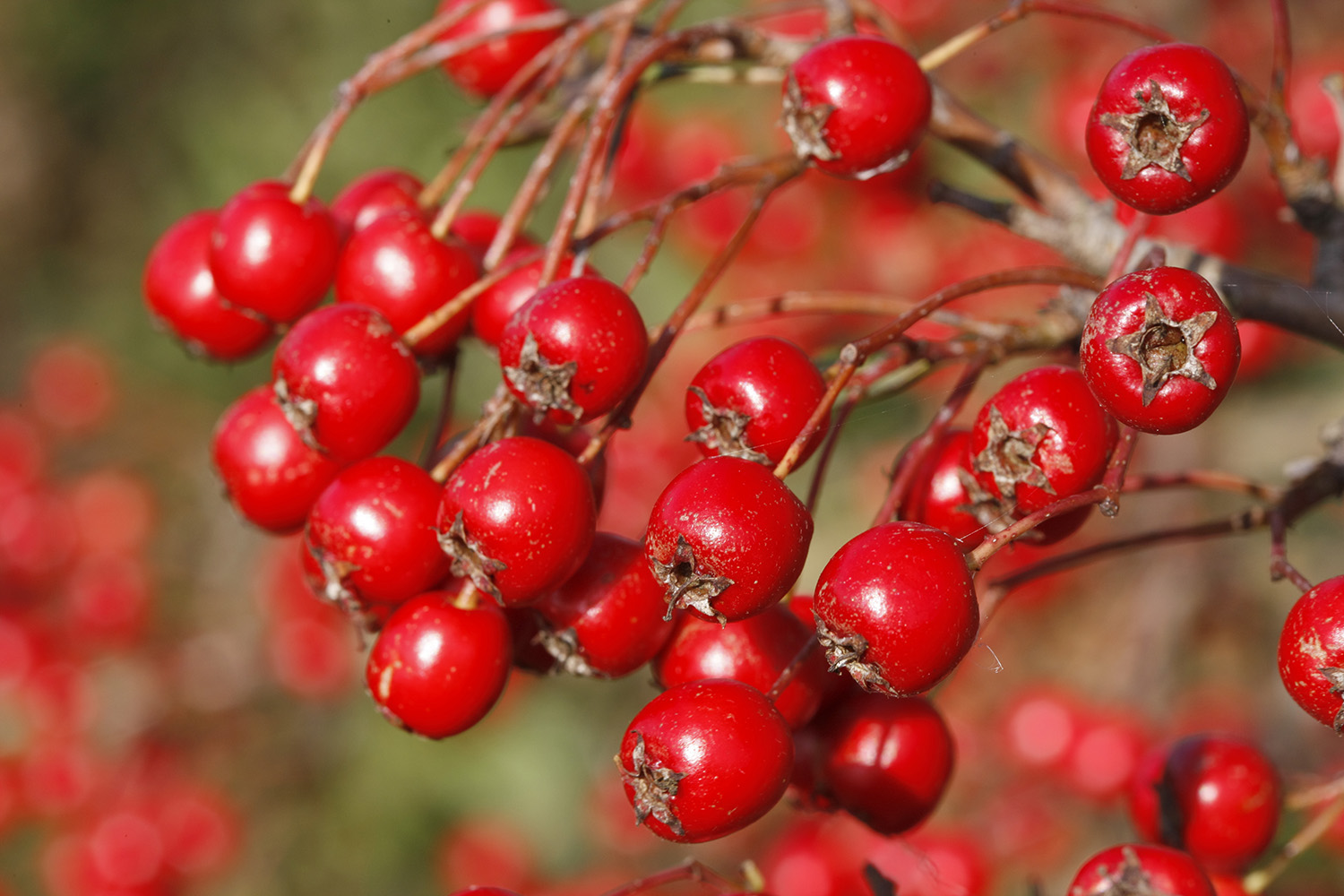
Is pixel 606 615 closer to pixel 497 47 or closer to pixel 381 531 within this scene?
pixel 381 531

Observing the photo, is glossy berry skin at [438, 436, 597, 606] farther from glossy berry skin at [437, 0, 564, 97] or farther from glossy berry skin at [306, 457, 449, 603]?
glossy berry skin at [437, 0, 564, 97]

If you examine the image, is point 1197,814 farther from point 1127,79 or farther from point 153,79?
point 153,79

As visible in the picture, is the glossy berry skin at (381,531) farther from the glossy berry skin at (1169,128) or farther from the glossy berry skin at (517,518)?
the glossy berry skin at (1169,128)

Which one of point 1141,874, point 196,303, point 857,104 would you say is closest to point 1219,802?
point 1141,874

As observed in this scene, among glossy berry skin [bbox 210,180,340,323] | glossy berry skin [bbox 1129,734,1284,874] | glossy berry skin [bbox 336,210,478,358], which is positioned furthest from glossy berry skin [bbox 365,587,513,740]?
glossy berry skin [bbox 1129,734,1284,874]

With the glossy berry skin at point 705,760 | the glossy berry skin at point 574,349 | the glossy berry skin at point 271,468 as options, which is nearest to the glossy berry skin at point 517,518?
the glossy berry skin at point 574,349
